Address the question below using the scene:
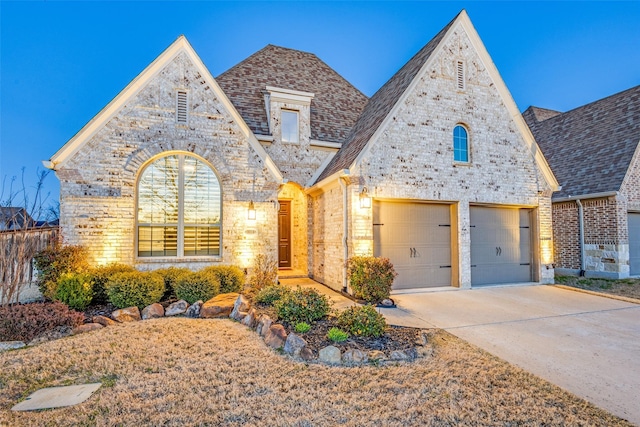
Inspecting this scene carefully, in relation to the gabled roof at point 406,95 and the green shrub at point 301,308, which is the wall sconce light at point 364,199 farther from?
the green shrub at point 301,308

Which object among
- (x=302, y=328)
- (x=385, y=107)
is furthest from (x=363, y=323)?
(x=385, y=107)

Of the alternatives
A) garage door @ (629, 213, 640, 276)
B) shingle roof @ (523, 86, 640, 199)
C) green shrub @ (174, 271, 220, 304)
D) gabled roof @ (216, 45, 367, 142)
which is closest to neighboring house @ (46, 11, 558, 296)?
gabled roof @ (216, 45, 367, 142)

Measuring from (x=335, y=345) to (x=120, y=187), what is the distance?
249 inches

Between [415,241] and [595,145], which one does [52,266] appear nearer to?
[415,241]

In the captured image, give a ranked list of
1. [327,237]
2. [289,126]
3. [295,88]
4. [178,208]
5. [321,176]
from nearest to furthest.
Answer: [178,208], [327,237], [321,176], [289,126], [295,88]

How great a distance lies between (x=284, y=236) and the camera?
1185 centimetres

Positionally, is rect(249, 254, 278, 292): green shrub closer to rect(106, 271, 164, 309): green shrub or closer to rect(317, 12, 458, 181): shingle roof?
rect(106, 271, 164, 309): green shrub

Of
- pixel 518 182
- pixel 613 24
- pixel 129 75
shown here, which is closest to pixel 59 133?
pixel 129 75

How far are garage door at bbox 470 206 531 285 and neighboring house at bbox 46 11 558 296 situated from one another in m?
0.05

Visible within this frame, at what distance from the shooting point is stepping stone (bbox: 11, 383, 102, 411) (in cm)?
321

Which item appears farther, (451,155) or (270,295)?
(451,155)

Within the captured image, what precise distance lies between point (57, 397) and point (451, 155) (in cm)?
962

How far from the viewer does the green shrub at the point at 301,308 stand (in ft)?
18.4

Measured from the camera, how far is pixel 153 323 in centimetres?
585
